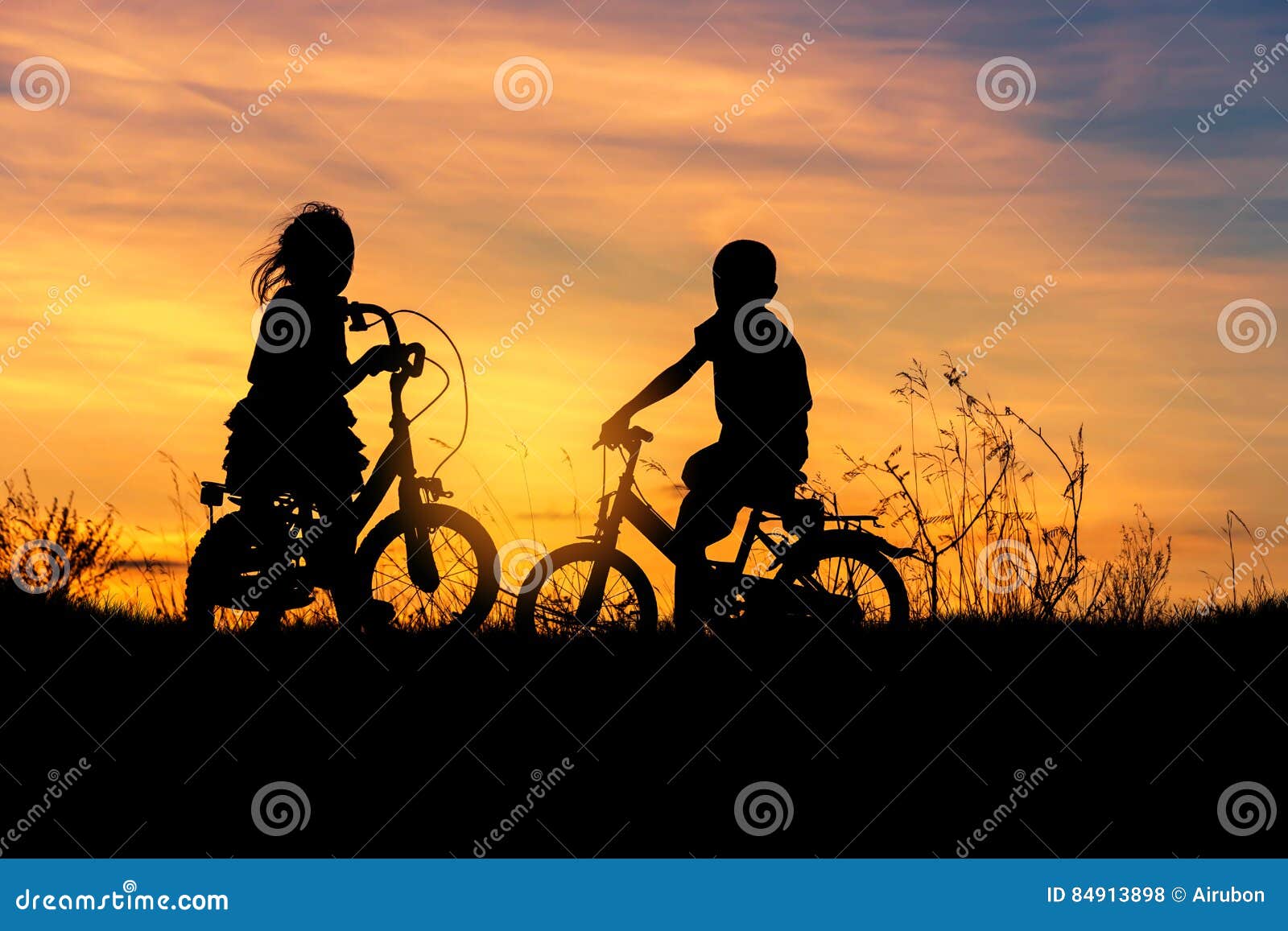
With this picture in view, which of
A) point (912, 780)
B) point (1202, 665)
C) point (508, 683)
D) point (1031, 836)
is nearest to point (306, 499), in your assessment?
point (508, 683)

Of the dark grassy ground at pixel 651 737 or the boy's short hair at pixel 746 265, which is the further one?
the boy's short hair at pixel 746 265

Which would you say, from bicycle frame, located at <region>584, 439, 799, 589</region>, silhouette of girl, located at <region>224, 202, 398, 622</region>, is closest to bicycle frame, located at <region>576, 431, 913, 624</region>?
bicycle frame, located at <region>584, 439, 799, 589</region>

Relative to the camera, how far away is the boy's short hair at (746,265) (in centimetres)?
738

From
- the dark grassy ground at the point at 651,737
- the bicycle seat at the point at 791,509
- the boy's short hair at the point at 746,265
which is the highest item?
the boy's short hair at the point at 746,265

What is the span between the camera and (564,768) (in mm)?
5891

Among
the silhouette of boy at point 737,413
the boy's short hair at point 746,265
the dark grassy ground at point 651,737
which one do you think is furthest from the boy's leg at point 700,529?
the boy's short hair at point 746,265

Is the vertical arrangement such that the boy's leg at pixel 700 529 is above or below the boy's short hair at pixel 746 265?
below

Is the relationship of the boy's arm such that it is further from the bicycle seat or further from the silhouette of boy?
the bicycle seat

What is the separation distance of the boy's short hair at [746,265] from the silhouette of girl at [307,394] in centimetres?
211

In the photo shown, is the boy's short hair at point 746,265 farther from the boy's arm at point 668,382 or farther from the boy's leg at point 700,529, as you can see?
the boy's leg at point 700,529

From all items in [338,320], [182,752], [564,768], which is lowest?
[182,752]

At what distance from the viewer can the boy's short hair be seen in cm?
738

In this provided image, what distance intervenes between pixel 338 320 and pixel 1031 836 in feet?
15.9

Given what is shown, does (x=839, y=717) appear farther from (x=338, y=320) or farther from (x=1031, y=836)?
(x=338, y=320)
